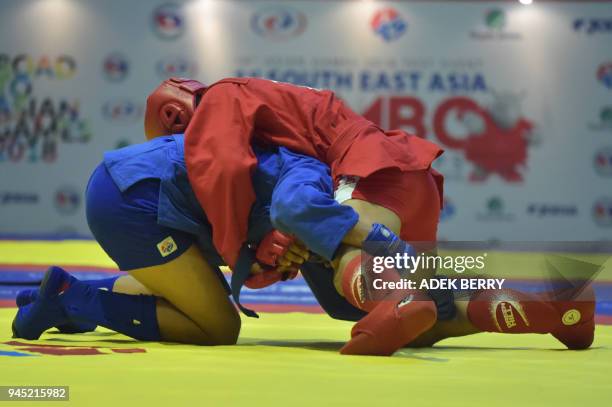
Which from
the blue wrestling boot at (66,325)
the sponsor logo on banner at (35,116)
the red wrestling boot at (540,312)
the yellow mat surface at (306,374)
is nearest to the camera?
the yellow mat surface at (306,374)

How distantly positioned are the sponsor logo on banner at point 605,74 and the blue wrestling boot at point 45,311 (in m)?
7.82

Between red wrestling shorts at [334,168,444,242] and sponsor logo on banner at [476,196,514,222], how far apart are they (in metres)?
6.95

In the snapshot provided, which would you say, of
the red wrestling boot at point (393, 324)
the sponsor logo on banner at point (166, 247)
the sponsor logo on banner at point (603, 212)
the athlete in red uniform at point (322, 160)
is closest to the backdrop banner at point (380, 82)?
the sponsor logo on banner at point (603, 212)

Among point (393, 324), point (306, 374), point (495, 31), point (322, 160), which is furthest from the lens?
point (495, 31)

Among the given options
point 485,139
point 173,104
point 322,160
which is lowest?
point 485,139

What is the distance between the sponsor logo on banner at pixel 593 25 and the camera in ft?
31.7

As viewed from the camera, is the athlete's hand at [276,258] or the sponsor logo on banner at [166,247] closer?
the athlete's hand at [276,258]

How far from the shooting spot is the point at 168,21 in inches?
390

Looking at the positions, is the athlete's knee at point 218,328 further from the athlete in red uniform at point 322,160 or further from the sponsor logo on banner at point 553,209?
the sponsor logo on banner at point 553,209

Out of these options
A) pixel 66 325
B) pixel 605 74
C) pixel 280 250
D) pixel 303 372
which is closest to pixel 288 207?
pixel 280 250

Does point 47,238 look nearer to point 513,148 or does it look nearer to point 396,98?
point 396,98

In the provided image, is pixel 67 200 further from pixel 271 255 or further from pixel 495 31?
pixel 271 255

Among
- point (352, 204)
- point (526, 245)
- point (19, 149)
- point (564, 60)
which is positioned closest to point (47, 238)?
point (19, 149)

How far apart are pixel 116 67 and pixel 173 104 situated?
7.14 m
